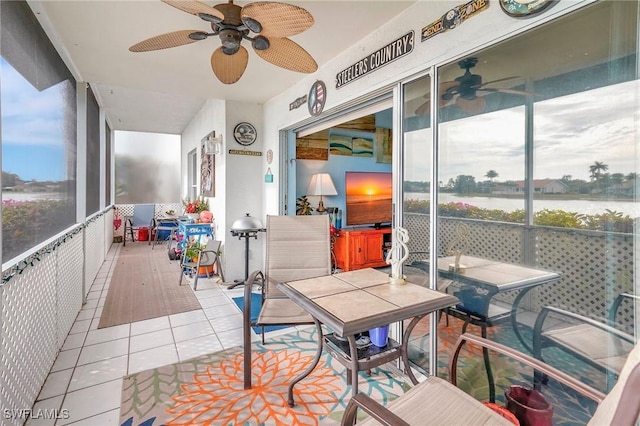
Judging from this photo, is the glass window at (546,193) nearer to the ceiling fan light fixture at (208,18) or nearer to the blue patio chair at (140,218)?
the ceiling fan light fixture at (208,18)

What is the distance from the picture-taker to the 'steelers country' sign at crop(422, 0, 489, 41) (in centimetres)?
160

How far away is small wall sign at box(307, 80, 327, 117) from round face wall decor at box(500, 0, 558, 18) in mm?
1708

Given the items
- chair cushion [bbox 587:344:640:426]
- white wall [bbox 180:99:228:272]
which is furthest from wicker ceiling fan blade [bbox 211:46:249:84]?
chair cushion [bbox 587:344:640:426]

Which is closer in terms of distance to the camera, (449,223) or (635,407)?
(635,407)

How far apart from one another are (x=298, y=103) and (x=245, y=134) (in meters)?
1.16

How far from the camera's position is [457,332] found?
6.05 ft

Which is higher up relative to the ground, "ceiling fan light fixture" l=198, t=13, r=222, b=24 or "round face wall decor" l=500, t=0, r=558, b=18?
"ceiling fan light fixture" l=198, t=13, r=222, b=24

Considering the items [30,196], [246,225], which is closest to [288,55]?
[30,196]

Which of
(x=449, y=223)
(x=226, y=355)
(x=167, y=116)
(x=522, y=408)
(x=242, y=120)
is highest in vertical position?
(x=167, y=116)

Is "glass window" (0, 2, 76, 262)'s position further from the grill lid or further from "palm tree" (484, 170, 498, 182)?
"palm tree" (484, 170, 498, 182)

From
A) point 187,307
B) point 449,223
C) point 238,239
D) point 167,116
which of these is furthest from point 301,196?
point 167,116

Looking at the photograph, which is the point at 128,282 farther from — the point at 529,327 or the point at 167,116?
the point at 529,327

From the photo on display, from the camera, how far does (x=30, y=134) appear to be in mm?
2021

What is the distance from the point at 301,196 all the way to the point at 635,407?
448cm
